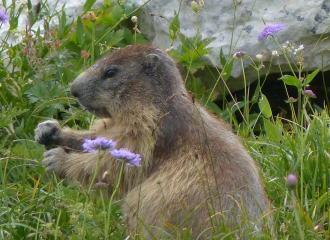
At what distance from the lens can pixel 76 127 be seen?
13.2 feet

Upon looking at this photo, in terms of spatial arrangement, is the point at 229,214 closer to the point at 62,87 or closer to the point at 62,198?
the point at 62,198

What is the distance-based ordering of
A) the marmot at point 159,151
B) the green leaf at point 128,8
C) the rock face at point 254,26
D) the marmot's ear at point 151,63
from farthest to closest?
the rock face at point 254,26
the green leaf at point 128,8
the marmot's ear at point 151,63
the marmot at point 159,151

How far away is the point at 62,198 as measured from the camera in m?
3.01

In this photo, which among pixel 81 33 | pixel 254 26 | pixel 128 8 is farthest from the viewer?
pixel 254 26

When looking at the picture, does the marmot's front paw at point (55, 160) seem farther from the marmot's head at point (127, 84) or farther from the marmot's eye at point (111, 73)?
the marmot's eye at point (111, 73)

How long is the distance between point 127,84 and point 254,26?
2.48 meters

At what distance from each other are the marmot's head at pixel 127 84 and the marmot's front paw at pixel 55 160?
15.2 inches

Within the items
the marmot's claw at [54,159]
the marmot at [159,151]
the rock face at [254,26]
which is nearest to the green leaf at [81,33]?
the rock face at [254,26]

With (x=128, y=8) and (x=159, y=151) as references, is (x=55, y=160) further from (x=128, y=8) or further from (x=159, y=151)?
(x=128, y=8)

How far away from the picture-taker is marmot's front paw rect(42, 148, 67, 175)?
11.3 feet

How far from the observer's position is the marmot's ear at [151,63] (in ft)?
11.2

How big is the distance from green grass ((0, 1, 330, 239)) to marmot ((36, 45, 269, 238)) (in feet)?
0.47

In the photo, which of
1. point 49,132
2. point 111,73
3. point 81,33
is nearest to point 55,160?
point 49,132

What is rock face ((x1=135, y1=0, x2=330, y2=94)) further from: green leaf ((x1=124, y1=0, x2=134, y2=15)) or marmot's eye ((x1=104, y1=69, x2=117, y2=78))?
marmot's eye ((x1=104, y1=69, x2=117, y2=78))
